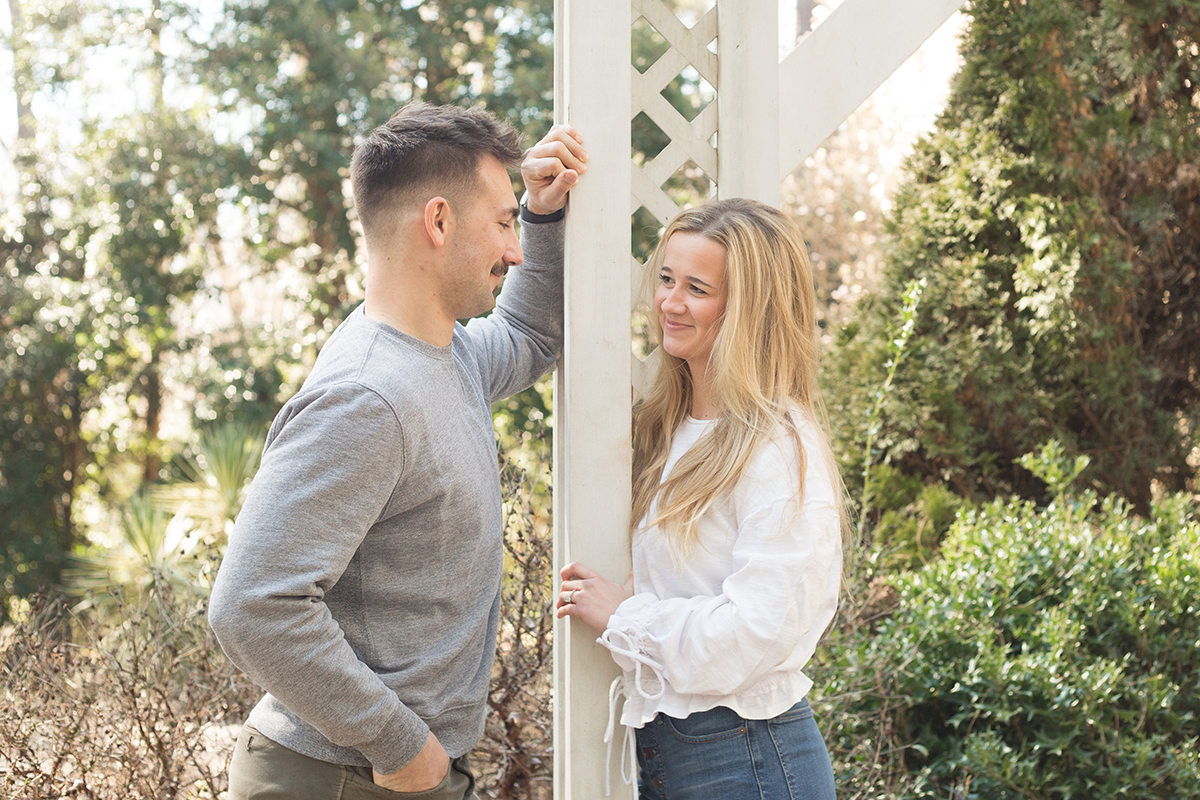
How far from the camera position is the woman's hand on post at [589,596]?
1.57 m

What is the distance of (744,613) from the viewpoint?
1438 mm

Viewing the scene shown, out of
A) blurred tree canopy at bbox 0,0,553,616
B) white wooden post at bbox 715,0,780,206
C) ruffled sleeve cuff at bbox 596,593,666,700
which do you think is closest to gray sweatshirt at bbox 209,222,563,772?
ruffled sleeve cuff at bbox 596,593,666,700

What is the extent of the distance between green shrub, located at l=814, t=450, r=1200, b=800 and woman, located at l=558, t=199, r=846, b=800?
51.2 inches

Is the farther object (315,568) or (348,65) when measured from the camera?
(348,65)

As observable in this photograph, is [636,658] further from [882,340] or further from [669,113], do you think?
[882,340]

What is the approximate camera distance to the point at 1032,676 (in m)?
2.73

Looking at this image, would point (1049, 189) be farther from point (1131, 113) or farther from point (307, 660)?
point (307, 660)

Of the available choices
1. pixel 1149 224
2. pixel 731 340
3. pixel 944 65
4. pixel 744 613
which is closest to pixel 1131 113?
pixel 1149 224

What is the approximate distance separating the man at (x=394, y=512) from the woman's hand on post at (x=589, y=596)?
0.15 metres

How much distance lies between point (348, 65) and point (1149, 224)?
5.51 meters

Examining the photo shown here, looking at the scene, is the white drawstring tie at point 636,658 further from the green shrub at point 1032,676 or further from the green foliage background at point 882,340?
the green shrub at point 1032,676

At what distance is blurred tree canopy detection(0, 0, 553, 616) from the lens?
289 inches

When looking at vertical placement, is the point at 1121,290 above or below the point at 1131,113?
below

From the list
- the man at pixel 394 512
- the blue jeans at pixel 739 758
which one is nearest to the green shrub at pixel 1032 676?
the blue jeans at pixel 739 758
